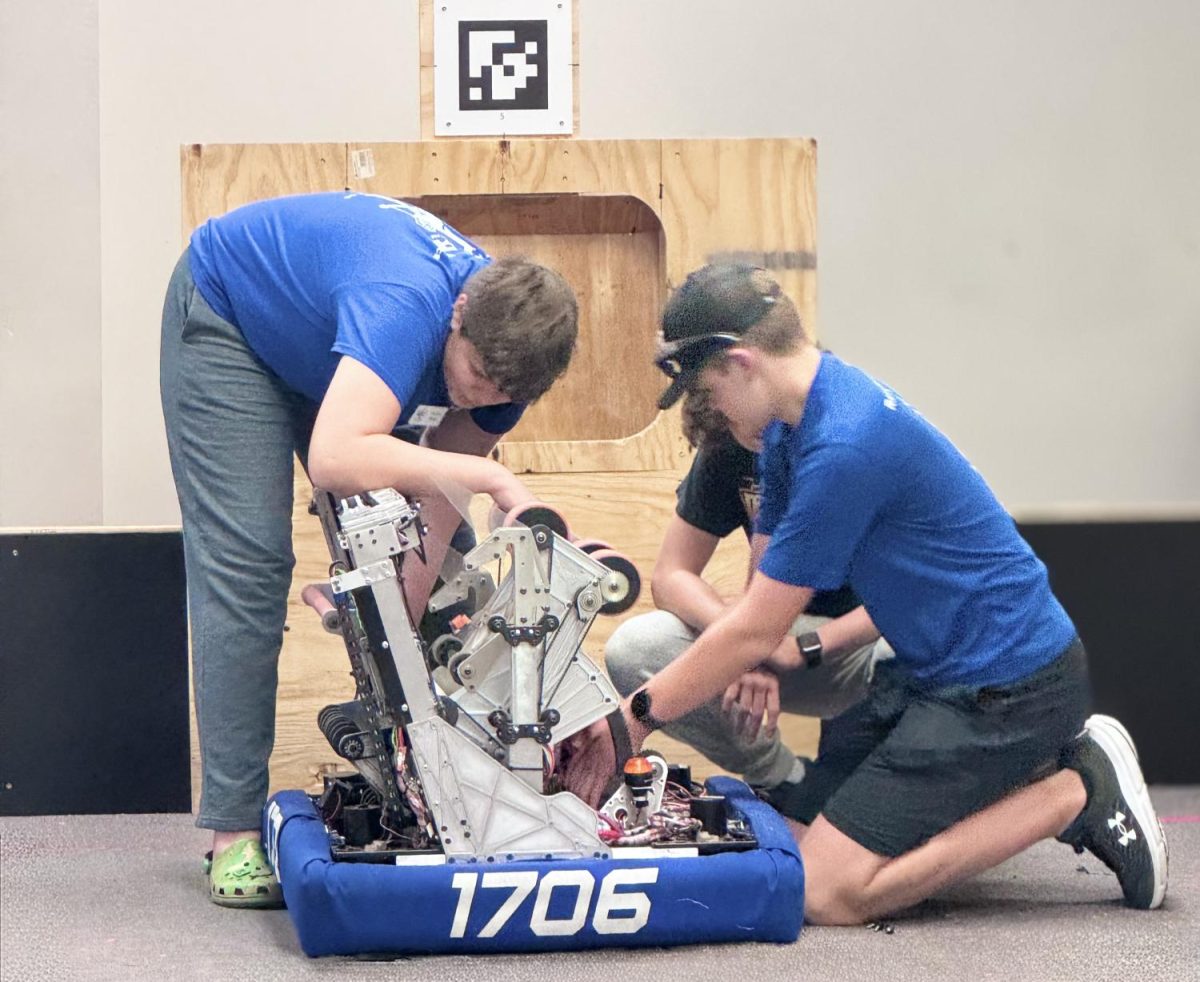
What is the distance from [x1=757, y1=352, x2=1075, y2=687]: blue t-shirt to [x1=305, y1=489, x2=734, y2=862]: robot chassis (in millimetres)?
275

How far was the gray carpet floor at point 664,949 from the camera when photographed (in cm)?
184

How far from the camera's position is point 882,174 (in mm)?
3705

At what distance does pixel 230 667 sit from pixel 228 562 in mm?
156

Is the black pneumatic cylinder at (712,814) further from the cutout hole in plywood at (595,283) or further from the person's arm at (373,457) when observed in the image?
the cutout hole in plywood at (595,283)

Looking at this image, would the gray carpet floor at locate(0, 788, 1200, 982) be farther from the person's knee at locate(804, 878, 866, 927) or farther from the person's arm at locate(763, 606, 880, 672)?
the person's arm at locate(763, 606, 880, 672)

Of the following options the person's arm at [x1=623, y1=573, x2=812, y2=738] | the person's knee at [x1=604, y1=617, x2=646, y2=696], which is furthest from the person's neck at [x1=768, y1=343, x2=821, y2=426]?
the person's knee at [x1=604, y1=617, x2=646, y2=696]

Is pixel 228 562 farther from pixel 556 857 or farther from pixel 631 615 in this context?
pixel 631 615

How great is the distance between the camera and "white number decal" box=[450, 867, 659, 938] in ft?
6.11

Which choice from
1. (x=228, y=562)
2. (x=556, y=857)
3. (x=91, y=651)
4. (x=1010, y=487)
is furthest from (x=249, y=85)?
(x=556, y=857)

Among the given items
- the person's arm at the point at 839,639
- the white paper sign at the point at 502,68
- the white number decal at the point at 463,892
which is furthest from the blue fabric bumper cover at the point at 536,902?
the white paper sign at the point at 502,68

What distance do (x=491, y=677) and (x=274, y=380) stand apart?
614 mm

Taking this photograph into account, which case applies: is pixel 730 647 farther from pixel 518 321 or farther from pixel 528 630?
pixel 518 321

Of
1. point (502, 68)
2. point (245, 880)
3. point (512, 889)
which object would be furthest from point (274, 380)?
point (502, 68)

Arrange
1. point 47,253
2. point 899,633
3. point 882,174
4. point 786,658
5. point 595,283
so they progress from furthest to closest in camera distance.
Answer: point 882,174 < point 47,253 < point 595,283 < point 786,658 < point 899,633
